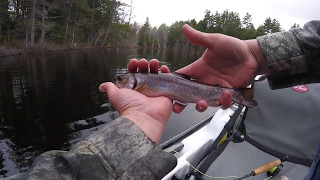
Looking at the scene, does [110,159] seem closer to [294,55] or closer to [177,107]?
[177,107]

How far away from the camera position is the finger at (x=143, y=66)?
11.2ft

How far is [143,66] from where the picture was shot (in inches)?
136

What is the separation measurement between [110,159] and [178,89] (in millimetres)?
1862

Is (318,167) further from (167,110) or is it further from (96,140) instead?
(96,140)

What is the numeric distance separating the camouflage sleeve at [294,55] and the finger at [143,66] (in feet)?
4.92

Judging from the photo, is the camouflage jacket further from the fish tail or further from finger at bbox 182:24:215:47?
the fish tail

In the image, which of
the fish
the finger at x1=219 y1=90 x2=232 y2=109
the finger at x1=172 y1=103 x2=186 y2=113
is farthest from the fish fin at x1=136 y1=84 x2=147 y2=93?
the finger at x1=219 y1=90 x2=232 y2=109

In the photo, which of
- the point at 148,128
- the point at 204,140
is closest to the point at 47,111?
the point at 204,140

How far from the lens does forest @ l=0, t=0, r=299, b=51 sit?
118 feet

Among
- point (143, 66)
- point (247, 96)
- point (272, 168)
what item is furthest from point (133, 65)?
point (272, 168)

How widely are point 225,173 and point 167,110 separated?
1712mm

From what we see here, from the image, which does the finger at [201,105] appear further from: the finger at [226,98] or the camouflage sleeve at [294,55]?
the camouflage sleeve at [294,55]

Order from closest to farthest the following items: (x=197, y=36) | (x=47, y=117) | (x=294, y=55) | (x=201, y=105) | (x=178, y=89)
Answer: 1. (x=294, y=55)
2. (x=197, y=36)
3. (x=201, y=105)
4. (x=178, y=89)
5. (x=47, y=117)

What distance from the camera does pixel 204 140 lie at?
4570 mm
